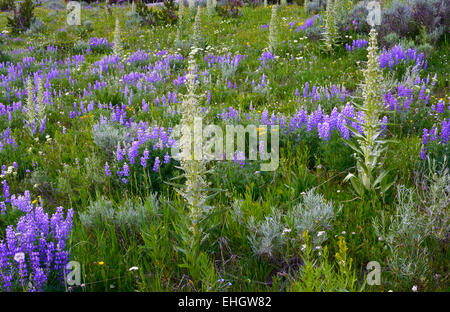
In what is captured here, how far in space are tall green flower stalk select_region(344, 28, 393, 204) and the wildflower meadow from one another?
0.5 inches

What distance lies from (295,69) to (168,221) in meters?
5.21

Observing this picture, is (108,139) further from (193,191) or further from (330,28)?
(330,28)

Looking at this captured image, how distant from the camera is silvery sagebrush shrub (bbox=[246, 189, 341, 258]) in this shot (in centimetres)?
307

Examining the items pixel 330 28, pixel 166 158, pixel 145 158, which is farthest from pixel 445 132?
pixel 330 28

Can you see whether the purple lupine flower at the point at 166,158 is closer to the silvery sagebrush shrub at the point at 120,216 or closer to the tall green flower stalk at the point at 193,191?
the silvery sagebrush shrub at the point at 120,216

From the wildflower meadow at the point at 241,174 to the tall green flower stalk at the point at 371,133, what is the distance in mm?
14

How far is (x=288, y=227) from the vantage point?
3244 millimetres

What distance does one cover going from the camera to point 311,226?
3113 mm

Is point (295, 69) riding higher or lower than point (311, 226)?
higher

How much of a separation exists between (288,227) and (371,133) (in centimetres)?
113

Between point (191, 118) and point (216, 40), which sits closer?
point (191, 118)

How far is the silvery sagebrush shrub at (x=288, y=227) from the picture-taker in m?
3.07
